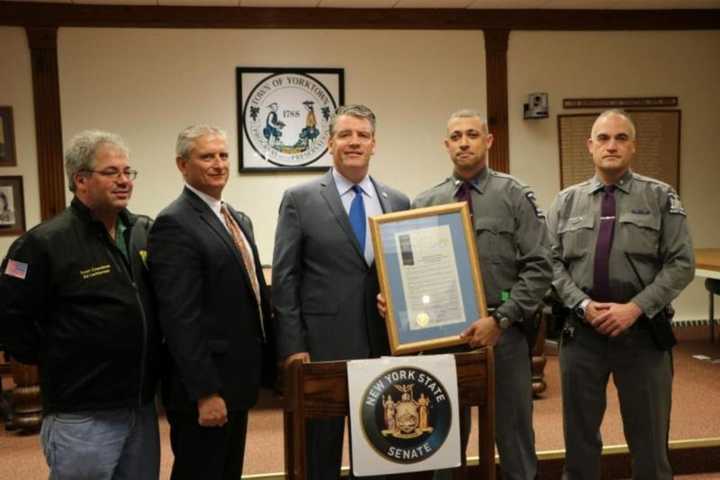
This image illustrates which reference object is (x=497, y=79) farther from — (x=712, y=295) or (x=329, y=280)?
(x=329, y=280)

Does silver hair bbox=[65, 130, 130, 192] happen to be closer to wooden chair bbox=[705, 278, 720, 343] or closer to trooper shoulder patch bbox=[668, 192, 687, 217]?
trooper shoulder patch bbox=[668, 192, 687, 217]

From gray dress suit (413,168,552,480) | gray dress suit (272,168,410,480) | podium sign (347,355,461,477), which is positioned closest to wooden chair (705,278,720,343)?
gray dress suit (413,168,552,480)

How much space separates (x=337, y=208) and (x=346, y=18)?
3.57 m

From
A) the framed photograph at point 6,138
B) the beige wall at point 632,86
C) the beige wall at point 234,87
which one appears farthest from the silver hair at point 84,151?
the beige wall at point 632,86

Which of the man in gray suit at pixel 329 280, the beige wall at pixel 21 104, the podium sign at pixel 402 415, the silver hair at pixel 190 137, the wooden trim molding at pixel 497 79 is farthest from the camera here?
the wooden trim molding at pixel 497 79

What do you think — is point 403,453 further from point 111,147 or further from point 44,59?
point 44,59

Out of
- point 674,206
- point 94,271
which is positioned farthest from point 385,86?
point 94,271

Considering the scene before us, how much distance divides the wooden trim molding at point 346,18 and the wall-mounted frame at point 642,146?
2.36 ft

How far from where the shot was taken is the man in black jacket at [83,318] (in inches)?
75.5

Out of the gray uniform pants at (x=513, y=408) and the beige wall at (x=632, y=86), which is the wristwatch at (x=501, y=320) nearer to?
the gray uniform pants at (x=513, y=408)

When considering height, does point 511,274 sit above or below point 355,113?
below

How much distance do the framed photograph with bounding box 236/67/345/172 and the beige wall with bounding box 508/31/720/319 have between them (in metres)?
1.49

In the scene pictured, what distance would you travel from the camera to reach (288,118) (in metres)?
5.58

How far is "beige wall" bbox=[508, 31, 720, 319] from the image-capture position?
5898 millimetres
